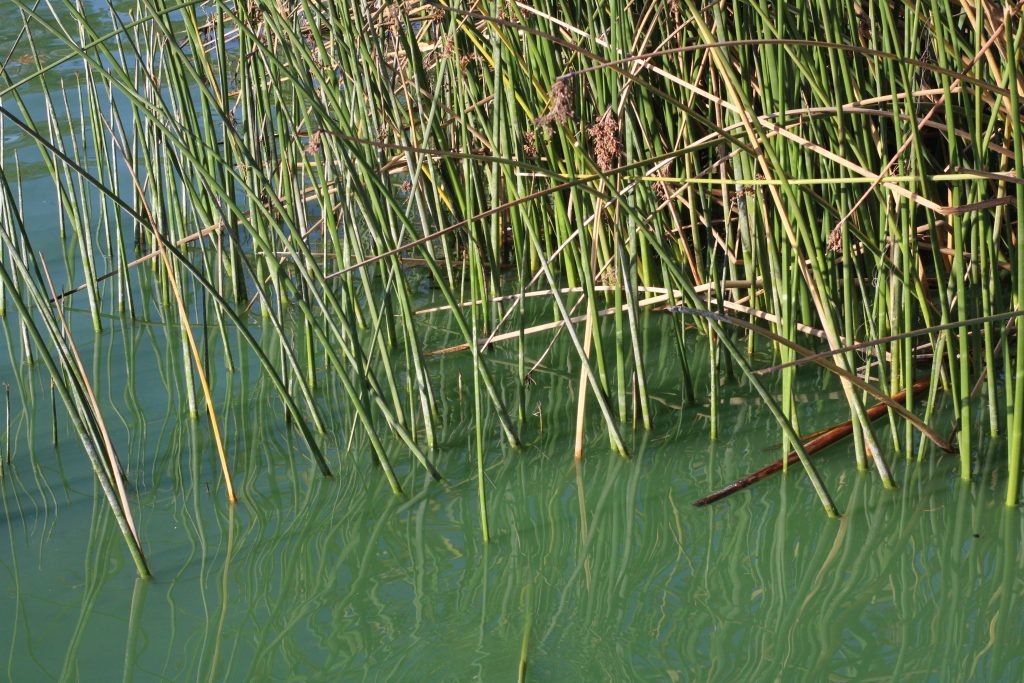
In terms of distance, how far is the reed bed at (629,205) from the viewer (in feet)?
4.34

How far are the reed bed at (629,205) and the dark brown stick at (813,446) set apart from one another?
0.10 ft

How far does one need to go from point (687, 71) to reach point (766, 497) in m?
0.79

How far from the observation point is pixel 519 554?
1.44m

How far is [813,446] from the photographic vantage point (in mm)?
1600

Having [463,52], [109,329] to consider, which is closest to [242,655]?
[109,329]

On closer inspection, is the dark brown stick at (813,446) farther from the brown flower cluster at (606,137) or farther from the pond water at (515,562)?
the brown flower cluster at (606,137)

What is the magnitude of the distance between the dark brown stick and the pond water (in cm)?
1

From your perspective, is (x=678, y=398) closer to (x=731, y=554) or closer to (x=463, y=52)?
(x=731, y=554)

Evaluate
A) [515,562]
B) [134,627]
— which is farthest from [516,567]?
[134,627]

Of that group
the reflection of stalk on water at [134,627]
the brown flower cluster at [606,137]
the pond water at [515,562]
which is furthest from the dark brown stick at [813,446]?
the reflection of stalk on water at [134,627]

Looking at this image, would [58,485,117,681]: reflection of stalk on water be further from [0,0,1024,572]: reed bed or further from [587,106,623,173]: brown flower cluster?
Result: [587,106,623,173]: brown flower cluster

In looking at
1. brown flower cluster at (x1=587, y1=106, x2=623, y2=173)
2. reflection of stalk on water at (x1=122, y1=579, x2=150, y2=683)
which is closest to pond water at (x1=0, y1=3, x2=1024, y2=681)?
reflection of stalk on water at (x1=122, y1=579, x2=150, y2=683)

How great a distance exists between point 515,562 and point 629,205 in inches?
19.9

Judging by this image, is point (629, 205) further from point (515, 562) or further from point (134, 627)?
point (134, 627)
